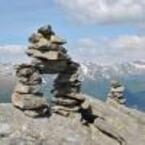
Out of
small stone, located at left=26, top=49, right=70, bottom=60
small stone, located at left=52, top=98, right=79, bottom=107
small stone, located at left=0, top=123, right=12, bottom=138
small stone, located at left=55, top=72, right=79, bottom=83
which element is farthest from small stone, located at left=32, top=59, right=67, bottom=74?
small stone, located at left=0, top=123, right=12, bottom=138

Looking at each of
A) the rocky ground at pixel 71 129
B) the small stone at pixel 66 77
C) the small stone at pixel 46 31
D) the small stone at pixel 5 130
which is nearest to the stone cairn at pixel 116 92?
the rocky ground at pixel 71 129

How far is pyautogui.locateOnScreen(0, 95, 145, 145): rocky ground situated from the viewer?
149 feet

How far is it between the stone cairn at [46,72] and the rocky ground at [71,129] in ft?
3.23

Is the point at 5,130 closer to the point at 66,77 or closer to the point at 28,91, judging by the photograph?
the point at 28,91

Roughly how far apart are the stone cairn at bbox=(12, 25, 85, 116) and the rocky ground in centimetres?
99

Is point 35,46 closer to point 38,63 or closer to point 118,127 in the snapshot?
point 38,63

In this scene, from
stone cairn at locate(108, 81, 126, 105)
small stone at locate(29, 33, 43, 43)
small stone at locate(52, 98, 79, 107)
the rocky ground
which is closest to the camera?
the rocky ground

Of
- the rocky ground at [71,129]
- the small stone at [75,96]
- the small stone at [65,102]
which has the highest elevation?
the small stone at [75,96]

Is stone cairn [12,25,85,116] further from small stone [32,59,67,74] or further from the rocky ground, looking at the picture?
the rocky ground

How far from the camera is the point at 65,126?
163ft

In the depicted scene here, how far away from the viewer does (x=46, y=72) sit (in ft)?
167

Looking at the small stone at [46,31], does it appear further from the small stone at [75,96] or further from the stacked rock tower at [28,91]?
the small stone at [75,96]

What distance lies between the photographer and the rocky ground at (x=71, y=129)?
4538 centimetres

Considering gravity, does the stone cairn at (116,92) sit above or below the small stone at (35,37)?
below
